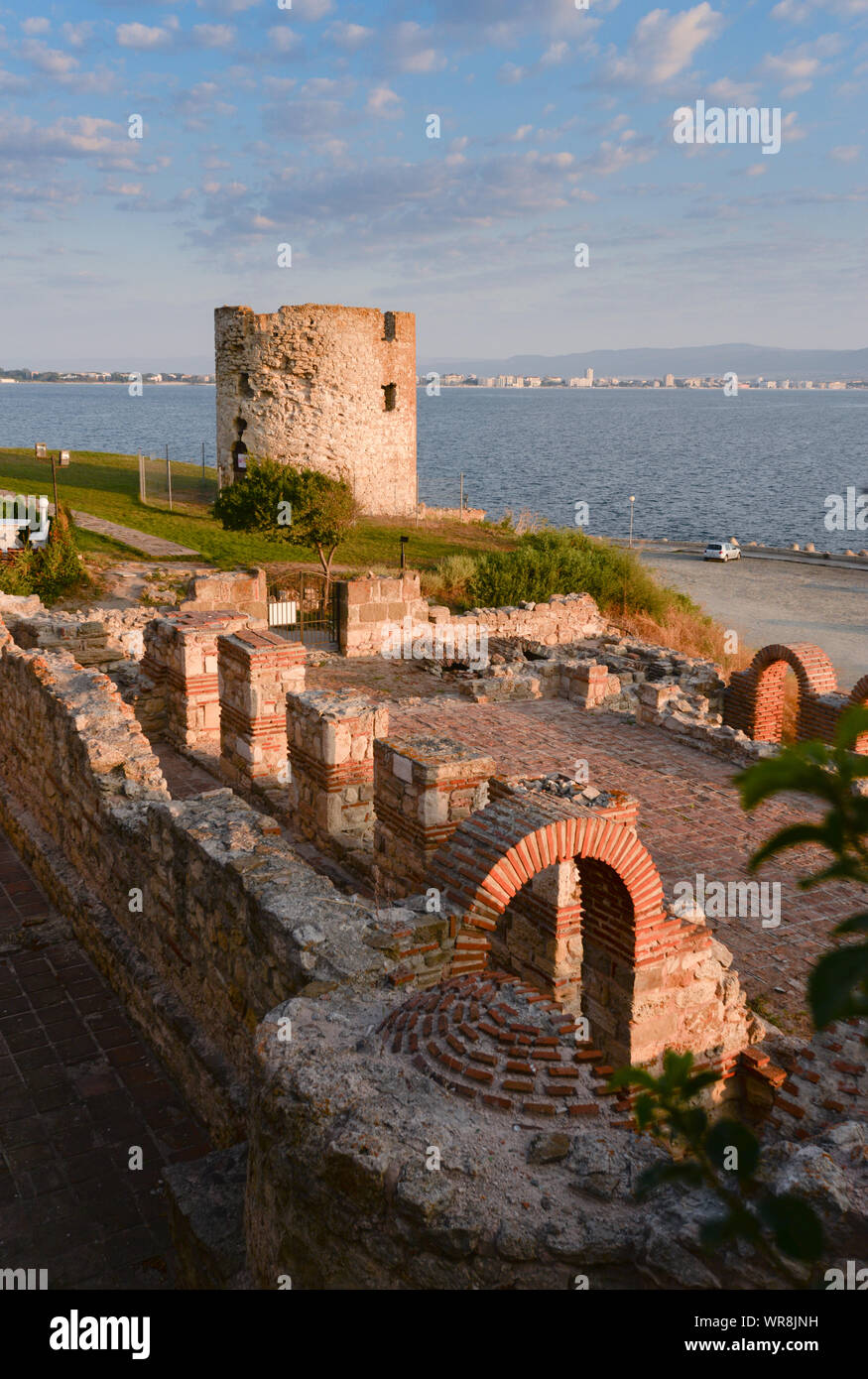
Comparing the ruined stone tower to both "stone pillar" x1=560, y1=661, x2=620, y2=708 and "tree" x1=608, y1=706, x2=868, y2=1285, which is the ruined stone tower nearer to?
"stone pillar" x1=560, y1=661, x2=620, y2=708

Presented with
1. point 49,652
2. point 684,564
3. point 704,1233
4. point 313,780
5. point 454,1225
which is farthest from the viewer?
point 684,564

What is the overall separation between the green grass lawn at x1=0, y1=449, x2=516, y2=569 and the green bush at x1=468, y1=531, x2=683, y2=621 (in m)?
4.80

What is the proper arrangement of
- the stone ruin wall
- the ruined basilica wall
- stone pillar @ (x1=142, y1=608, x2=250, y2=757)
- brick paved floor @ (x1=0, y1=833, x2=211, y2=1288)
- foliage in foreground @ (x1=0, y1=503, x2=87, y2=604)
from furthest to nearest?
foliage in foreground @ (x1=0, y1=503, x2=87, y2=604)
stone pillar @ (x1=142, y1=608, x2=250, y2=757)
the ruined basilica wall
brick paved floor @ (x1=0, y1=833, x2=211, y2=1288)
the stone ruin wall

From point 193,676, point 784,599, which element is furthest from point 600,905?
point 784,599

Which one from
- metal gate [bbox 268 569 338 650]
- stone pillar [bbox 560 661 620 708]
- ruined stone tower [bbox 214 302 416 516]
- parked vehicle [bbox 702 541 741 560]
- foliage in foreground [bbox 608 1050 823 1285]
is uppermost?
Result: ruined stone tower [bbox 214 302 416 516]

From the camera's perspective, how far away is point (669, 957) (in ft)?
19.7

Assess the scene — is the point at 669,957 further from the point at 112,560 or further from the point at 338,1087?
the point at 112,560

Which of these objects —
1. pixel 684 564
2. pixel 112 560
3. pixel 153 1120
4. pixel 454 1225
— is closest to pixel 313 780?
pixel 153 1120

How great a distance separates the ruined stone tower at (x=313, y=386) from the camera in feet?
111

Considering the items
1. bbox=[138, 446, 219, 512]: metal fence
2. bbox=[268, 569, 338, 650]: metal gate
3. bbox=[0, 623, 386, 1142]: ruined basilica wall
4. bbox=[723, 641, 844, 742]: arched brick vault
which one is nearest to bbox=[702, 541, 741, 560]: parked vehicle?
bbox=[138, 446, 219, 512]: metal fence

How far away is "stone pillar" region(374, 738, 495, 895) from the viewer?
7078 mm

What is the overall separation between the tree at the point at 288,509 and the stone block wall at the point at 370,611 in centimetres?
703

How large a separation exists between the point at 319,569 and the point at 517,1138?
72.6 ft

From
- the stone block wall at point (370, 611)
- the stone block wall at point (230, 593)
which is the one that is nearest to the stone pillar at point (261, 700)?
the stone block wall at point (230, 593)
